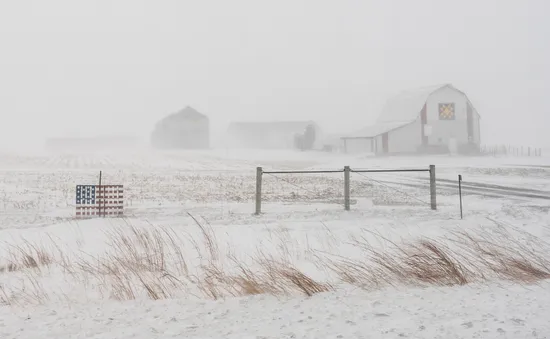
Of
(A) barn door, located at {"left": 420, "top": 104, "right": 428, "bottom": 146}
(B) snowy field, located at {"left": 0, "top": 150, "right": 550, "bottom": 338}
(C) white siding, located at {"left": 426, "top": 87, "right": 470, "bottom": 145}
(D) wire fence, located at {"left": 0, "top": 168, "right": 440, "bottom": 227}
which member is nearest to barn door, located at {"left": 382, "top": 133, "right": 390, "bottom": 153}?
(A) barn door, located at {"left": 420, "top": 104, "right": 428, "bottom": 146}

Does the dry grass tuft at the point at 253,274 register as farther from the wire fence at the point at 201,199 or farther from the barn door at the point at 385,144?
the barn door at the point at 385,144

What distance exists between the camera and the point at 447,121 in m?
54.6

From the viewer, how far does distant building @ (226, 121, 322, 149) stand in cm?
10569

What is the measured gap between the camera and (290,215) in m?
13.1

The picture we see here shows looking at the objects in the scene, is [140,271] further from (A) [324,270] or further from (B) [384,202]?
(B) [384,202]

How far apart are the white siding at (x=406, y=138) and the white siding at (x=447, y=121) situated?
1551 millimetres

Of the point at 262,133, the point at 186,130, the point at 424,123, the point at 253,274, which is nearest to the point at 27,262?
the point at 253,274

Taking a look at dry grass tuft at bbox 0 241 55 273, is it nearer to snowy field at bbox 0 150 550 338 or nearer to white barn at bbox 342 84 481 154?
snowy field at bbox 0 150 550 338

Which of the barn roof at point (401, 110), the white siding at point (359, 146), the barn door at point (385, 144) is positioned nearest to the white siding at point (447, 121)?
the barn roof at point (401, 110)

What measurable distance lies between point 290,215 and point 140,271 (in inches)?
270

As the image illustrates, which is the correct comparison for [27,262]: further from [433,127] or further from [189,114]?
[189,114]

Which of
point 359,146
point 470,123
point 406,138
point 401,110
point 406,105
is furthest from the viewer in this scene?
point 359,146

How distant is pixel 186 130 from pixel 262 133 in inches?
983

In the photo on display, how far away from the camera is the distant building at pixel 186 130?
3413 inches
